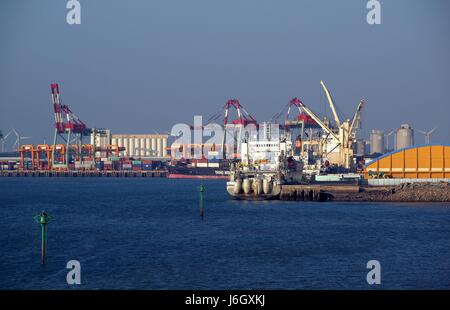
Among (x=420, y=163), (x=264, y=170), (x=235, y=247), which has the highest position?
(x=420, y=163)

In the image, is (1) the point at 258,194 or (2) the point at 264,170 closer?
(1) the point at 258,194

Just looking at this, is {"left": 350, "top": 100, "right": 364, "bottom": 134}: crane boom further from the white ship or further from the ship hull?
the ship hull

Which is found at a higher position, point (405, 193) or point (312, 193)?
point (405, 193)

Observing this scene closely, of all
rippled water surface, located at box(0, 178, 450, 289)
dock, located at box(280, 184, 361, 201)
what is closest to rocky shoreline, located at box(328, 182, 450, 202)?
dock, located at box(280, 184, 361, 201)

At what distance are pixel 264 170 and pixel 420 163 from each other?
20232mm

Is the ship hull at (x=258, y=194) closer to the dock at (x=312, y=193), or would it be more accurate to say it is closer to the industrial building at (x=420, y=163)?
the dock at (x=312, y=193)

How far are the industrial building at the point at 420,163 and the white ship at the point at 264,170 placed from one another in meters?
13.0

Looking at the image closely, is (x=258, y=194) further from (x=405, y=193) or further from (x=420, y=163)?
(x=420, y=163)

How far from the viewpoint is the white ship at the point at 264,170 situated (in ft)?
286

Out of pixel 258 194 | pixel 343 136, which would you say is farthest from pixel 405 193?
pixel 343 136

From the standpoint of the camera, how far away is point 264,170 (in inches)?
3652

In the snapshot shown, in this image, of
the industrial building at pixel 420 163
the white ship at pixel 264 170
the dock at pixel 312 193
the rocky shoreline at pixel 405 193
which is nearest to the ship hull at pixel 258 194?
the white ship at pixel 264 170
